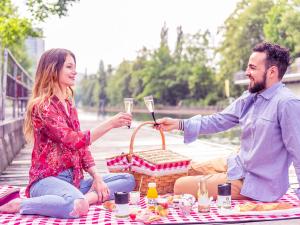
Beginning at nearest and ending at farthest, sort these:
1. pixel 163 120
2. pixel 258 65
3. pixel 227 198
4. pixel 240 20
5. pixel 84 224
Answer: pixel 84 224 < pixel 227 198 < pixel 258 65 < pixel 163 120 < pixel 240 20

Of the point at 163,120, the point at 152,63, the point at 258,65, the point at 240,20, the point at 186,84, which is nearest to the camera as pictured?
the point at 258,65

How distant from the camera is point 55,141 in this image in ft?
15.6

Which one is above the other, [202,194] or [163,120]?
[163,120]

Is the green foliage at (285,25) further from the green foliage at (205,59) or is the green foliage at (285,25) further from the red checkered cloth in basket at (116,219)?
the red checkered cloth in basket at (116,219)

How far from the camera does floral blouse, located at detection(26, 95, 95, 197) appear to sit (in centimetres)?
463

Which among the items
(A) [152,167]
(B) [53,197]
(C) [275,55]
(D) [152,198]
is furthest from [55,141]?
(C) [275,55]

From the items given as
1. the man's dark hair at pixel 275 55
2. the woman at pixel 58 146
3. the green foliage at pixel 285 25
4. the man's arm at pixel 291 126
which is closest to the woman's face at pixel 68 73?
the woman at pixel 58 146

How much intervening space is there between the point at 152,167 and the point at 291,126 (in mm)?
1485

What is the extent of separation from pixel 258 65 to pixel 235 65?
53805 millimetres

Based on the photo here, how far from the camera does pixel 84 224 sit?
433 centimetres

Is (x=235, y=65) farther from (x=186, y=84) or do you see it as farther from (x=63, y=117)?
(x=63, y=117)

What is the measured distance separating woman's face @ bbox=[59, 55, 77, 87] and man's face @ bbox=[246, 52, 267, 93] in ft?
5.33

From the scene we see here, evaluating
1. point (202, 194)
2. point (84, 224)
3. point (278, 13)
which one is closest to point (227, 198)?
point (202, 194)

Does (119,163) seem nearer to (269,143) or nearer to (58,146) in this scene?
(58,146)
